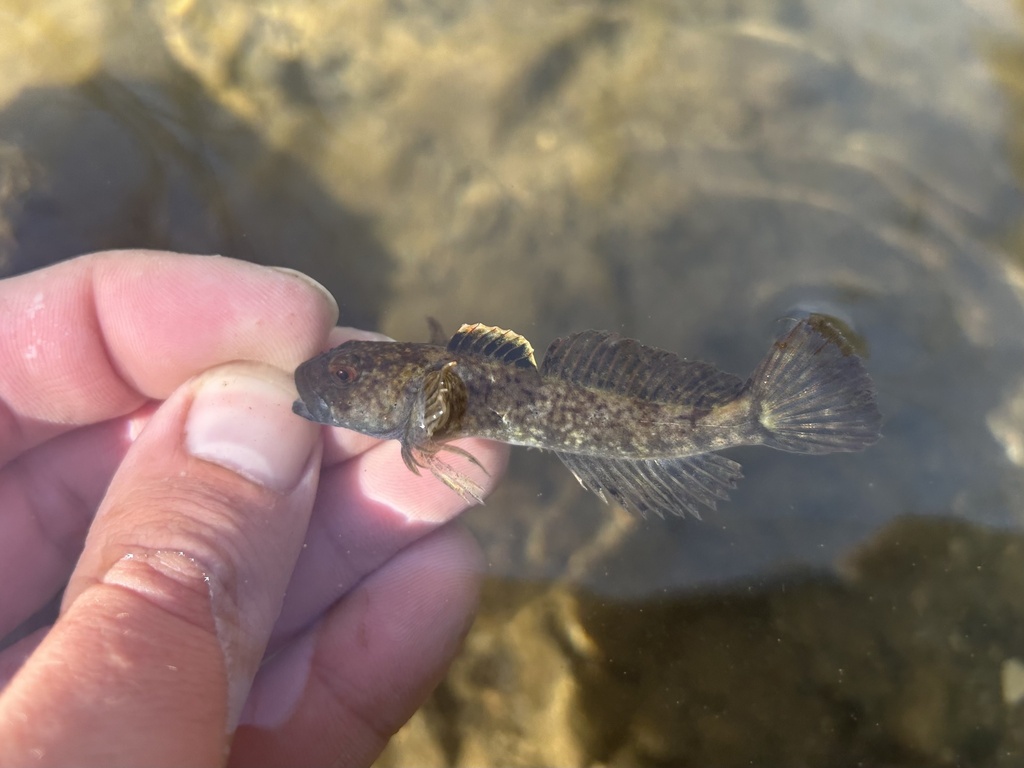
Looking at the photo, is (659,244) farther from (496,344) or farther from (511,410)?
(511,410)

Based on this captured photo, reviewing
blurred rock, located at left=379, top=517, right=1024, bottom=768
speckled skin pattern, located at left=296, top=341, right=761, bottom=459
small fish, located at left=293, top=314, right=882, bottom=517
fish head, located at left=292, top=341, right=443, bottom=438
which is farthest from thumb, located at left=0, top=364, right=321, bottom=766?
blurred rock, located at left=379, top=517, right=1024, bottom=768

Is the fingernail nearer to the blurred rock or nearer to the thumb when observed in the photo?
the thumb

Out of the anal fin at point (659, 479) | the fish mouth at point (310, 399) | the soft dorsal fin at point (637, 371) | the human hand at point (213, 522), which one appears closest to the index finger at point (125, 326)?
the human hand at point (213, 522)

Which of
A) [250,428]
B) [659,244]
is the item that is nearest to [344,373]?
[250,428]

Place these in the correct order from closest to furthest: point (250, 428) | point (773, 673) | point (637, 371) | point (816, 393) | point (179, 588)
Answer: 1. point (179, 588)
2. point (250, 428)
3. point (816, 393)
4. point (637, 371)
5. point (773, 673)

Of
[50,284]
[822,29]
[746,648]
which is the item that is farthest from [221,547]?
[822,29]

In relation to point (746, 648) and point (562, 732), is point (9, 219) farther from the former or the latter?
point (746, 648)
